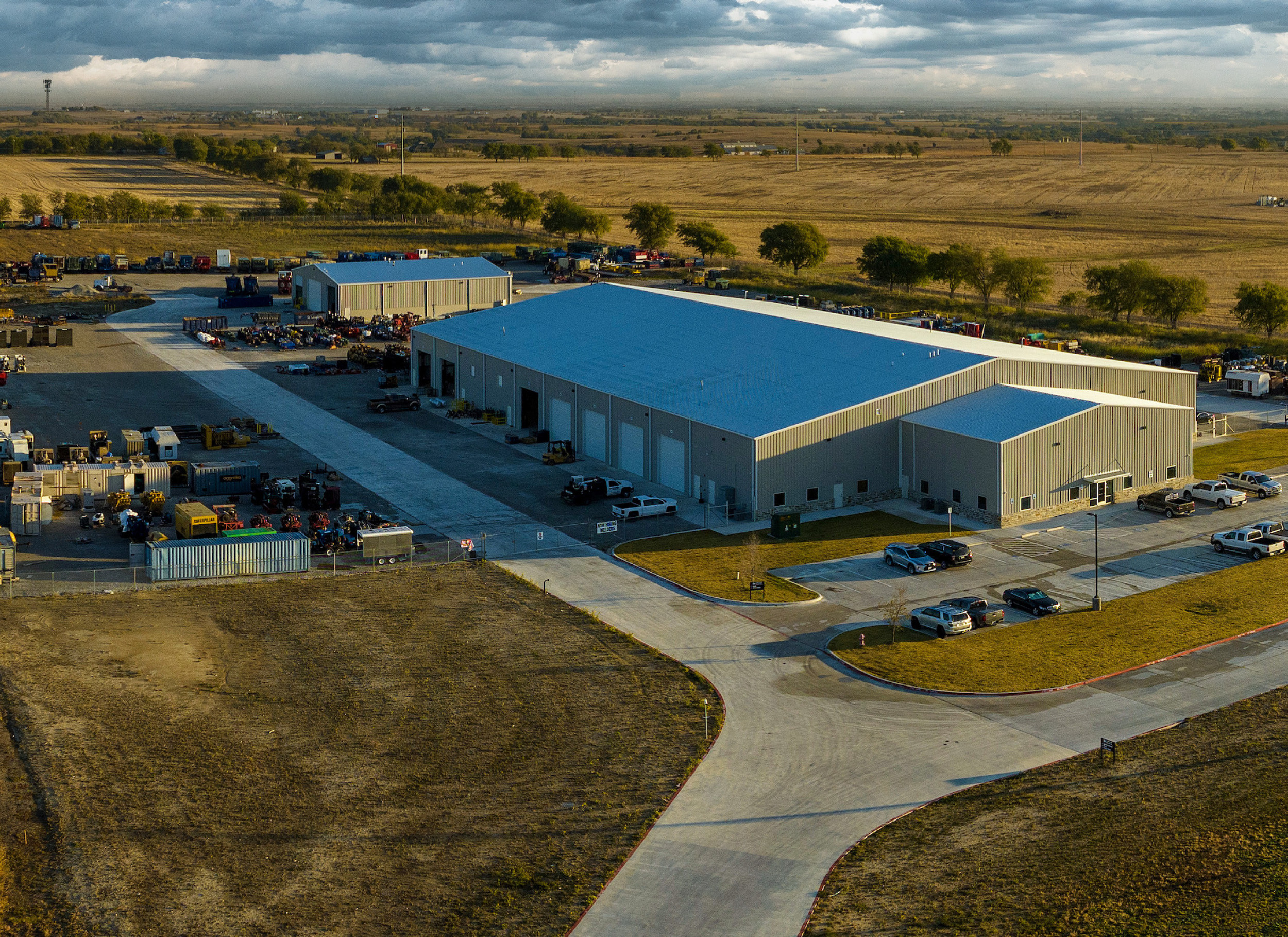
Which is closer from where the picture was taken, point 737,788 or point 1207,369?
point 737,788

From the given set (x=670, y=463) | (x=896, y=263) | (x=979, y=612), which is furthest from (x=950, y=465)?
(x=896, y=263)

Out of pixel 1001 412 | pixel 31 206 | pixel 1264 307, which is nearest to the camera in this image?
pixel 1001 412

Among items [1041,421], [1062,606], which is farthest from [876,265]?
[1062,606]

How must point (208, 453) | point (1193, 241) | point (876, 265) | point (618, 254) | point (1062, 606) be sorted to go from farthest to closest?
point (1193, 241) → point (618, 254) → point (876, 265) → point (208, 453) → point (1062, 606)

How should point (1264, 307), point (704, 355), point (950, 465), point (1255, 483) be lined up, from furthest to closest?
point (1264, 307) → point (704, 355) → point (1255, 483) → point (950, 465)

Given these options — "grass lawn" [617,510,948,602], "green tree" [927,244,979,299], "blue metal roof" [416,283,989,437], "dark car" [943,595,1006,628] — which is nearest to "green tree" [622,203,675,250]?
"green tree" [927,244,979,299]

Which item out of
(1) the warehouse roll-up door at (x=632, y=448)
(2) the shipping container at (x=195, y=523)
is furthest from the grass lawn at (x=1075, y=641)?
(2) the shipping container at (x=195, y=523)

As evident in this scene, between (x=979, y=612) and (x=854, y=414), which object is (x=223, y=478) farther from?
(x=979, y=612)

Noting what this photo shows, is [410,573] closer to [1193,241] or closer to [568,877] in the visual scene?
[568,877]
